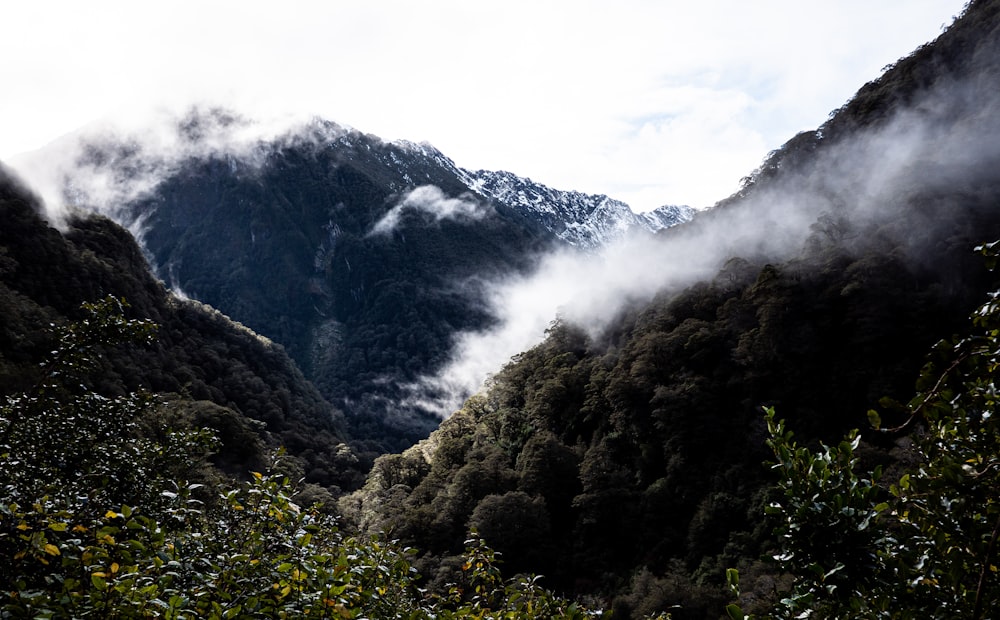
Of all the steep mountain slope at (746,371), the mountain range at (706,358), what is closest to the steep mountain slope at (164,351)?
the mountain range at (706,358)

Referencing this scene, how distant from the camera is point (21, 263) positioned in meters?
56.2

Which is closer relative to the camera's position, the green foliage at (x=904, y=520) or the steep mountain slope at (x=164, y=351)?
the green foliage at (x=904, y=520)

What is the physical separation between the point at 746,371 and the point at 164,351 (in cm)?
6823

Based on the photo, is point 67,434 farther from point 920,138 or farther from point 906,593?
point 920,138

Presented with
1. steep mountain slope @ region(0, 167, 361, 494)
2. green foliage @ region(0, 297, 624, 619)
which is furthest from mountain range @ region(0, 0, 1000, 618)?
green foliage @ region(0, 297, 624, 619)

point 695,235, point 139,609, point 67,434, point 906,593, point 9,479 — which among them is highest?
point 695,235

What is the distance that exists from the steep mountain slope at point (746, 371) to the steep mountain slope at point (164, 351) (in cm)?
1792

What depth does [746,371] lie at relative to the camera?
40312 mm

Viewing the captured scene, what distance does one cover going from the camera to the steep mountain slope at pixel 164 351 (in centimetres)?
4547

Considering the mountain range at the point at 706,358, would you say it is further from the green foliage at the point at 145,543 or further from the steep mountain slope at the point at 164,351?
the green foliage at the point at 145,543

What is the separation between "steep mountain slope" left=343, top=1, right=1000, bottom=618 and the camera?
34.8 metres

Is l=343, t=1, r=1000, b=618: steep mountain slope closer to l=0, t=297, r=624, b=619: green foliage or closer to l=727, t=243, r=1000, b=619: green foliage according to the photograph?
l=0, t=297, r=624, b=619: green foliage

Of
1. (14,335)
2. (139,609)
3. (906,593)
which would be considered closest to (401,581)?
(139,609)

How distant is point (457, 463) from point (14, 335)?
36.5m
